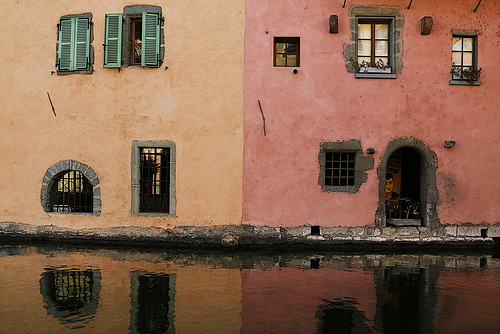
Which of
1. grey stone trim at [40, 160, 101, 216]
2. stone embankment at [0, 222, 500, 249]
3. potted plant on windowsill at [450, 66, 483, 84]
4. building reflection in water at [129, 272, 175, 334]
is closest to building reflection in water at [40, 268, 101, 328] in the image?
building reflection in water at [129, 272, 175, 334]

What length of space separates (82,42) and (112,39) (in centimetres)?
81

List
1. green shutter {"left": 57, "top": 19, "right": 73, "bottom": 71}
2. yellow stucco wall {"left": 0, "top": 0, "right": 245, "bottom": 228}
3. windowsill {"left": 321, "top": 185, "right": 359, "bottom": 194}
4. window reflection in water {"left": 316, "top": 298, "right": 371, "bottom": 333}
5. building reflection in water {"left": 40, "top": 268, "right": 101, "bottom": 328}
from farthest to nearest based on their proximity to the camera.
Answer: green shutter {"left": 57, "top": 19, "right": 73, "bottom": 71}
yellow stucco wall {"left": 0, "top": 0, "right": 245, "bottom": 228}
windowsill {"left": 321, "top": 185, "right": 359, "bottom": 194}
building reflection in water {"left": 40, "top": 268, "right": 101, "bottom": 328}
window reflection in water {"left": 316, "top": 298, "right": 371, "bottom": 333}

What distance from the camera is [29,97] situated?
1171 centimetres

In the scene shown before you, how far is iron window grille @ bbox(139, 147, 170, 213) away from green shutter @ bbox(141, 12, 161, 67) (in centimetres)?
217

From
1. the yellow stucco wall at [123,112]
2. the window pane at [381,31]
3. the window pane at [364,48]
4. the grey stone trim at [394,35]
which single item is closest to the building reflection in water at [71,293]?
the yellow stucco wall at [123,112]

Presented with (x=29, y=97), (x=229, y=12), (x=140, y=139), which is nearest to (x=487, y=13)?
(x=229, y=12)

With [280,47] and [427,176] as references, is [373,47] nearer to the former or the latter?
[280,47]

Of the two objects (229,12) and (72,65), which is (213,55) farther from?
(72,65)

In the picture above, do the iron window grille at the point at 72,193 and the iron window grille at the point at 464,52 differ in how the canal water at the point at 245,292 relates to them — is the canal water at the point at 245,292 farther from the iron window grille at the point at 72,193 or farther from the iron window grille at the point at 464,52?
the iron window grille at the point at 464,52

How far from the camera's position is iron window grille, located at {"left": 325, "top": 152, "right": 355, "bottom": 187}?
37.0 ft

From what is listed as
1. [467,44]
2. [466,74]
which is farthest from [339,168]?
[467,44]

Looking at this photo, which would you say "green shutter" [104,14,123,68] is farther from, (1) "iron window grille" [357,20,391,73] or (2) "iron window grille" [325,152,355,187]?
(1) "iron window grille" [357,20,391,73]

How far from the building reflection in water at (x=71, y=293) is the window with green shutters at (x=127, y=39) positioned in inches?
211

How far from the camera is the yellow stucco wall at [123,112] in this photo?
1123 centimetres
